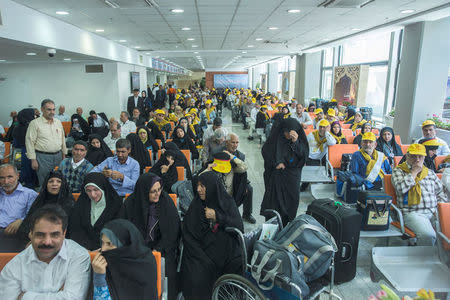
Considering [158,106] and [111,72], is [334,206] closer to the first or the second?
[111,72]

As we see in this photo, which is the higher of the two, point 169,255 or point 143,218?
point 143,218

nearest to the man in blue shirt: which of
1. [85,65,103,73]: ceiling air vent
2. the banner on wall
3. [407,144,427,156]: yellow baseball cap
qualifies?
[407,144,427,156]: yellow baseball cap

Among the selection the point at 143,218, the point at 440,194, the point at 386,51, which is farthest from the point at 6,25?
the point at 386,51

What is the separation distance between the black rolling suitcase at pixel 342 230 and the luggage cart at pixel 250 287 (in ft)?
1.84

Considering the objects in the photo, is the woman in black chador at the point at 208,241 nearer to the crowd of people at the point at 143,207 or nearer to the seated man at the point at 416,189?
the crowd of people at the point at 143,207

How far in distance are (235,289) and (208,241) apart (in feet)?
1.61

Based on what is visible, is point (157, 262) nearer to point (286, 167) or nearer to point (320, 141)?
point (286, 167)

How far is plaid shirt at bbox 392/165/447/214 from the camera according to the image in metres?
3.33

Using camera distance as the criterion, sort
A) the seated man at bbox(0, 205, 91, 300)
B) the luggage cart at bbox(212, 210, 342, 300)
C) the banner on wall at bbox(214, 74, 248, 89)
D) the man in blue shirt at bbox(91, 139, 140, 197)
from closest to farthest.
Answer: the seated man at bbox(0, 205, 91, 300) < the luggage cart at bbox(212, 210, 342, 300) < the man in blue shirt at bbox(91, 139, 140, 197) < the banner on wall at bbox(214, 74, 248, 89)

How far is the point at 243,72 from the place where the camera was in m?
41.6

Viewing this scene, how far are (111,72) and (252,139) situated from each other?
570 cm

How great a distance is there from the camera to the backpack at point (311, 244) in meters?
2.17

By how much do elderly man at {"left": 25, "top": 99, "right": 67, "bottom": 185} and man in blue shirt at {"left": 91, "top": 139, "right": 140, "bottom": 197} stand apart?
4.59ft

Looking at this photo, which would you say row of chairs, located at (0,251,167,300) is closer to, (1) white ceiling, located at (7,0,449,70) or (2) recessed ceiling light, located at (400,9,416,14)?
(1) white ceiling, located at (7,0,449,70)
